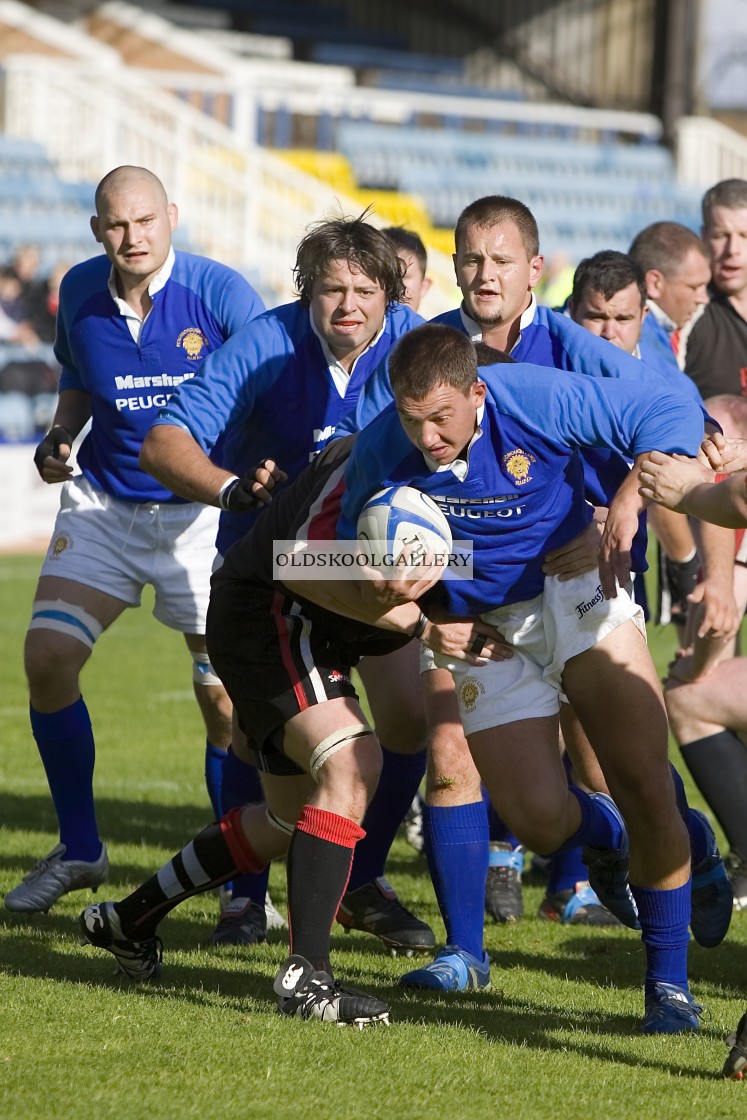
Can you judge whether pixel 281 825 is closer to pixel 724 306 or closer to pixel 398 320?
pixel 398 320

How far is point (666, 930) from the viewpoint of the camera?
410 centimetres

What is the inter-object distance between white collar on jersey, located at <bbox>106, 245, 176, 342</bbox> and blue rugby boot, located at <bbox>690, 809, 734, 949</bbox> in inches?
96.8

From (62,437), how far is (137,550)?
0.46m

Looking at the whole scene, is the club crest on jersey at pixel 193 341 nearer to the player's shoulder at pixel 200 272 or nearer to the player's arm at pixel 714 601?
the player's shoulder at pixel 200 272

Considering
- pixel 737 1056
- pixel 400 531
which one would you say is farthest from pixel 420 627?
pixel 737 1056

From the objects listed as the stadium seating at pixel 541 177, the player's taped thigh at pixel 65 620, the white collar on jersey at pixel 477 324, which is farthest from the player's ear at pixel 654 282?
the stadium seating at pixel 541 177

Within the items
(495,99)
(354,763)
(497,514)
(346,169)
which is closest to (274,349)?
(497,514)

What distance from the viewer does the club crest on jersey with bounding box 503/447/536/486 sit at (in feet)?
12.8

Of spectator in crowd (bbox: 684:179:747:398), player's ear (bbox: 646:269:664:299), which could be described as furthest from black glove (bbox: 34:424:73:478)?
spectator in crowd (bbox: 684:179:747:398)

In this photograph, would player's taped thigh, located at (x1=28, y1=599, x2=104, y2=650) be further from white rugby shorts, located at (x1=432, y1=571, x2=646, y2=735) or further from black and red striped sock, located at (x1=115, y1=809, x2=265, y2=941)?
white rugby shorts, located at (x1=432, y1=571, x2=646, y2=735)

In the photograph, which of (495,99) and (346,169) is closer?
(346,169)

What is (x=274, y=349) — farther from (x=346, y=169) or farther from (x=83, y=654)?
(x=346, y=169)

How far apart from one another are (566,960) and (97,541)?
6.84 feet

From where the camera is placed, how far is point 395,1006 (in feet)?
13.8
